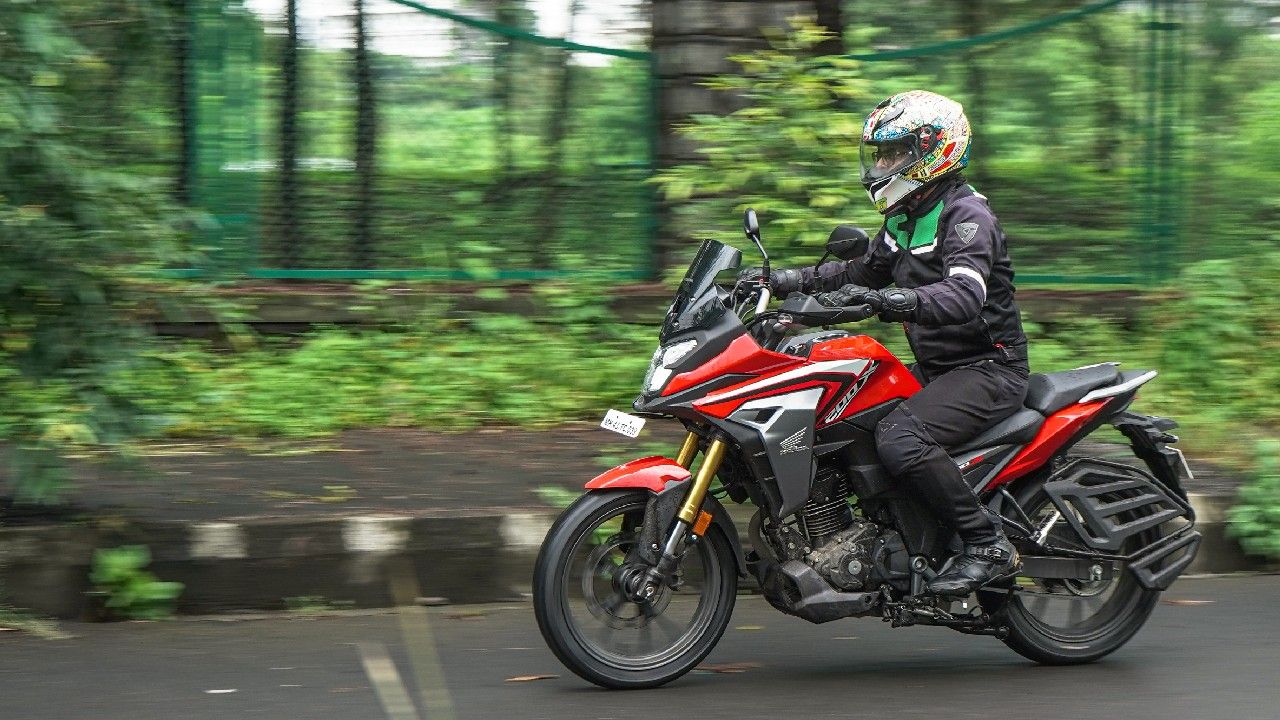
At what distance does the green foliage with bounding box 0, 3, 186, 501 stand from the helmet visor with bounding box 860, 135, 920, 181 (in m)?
2.54

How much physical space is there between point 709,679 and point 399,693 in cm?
96

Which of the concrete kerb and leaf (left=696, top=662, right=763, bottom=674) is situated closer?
leaf (left=696, top=662, right=763, bottom=674)

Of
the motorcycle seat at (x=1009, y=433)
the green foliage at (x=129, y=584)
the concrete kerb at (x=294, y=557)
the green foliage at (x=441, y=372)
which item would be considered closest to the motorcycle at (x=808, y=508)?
the motorcycle seat at (x=1009, y=433)

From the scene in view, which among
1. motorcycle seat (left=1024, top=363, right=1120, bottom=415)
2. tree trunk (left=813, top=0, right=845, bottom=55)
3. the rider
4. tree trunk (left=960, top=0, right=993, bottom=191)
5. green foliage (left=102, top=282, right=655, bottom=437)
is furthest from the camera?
tree trunk (left=960, top=0, right=993, bottom=191)

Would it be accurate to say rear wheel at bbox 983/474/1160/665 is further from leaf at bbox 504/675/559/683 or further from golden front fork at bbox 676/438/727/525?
leaf at bbox 504/675/559/683

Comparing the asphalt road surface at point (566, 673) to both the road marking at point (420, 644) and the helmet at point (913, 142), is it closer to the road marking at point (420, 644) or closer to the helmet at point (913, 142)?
the road marking at point (420, 644)

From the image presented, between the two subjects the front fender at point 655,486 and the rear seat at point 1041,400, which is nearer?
the front fender at point 655,486

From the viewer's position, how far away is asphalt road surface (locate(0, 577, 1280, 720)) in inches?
179

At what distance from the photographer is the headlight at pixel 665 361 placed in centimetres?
458

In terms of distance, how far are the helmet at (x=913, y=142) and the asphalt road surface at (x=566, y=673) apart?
5.02 ft

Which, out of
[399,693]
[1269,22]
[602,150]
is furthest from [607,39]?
[399,693]

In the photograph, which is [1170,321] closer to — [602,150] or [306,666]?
[602,150]

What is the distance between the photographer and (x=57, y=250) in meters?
5.34

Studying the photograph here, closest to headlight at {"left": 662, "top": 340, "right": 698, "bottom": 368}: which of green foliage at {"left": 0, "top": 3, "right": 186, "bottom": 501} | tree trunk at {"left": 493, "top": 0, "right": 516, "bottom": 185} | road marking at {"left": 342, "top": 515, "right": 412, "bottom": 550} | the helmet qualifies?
the helmet
